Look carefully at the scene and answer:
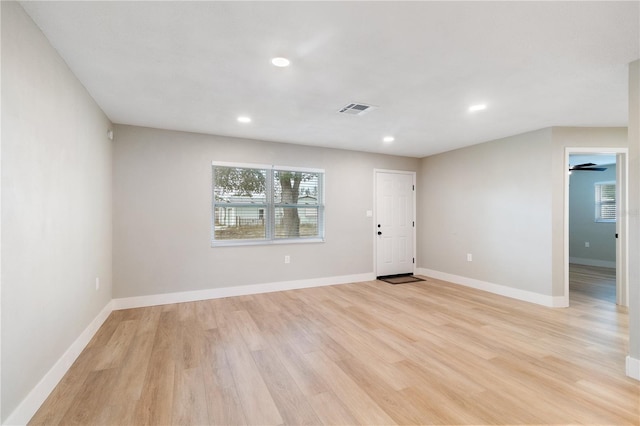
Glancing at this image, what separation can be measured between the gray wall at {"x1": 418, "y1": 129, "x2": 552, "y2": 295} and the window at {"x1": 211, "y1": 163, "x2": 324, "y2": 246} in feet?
7.66

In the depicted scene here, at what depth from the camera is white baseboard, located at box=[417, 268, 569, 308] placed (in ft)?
13.0

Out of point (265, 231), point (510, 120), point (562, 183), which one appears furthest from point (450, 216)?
point (265, 231)

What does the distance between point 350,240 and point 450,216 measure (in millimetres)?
1924

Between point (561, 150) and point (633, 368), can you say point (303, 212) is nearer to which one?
point (561, 150)

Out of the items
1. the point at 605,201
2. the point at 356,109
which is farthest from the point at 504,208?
the point at 605,201

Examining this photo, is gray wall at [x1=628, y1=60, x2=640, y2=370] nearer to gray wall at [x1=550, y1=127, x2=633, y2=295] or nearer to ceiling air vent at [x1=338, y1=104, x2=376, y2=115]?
gray wall at [x1=550, y1=127, x2=633, y2=295]

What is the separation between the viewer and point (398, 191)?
598cm

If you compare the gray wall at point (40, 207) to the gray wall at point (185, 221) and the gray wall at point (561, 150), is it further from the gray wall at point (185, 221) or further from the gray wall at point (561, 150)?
the gray wall at point (561, 150)

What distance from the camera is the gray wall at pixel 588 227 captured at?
22.9 ft

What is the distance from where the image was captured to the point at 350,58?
7.39ft

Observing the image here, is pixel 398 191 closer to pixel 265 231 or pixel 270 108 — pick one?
pixel 265 231

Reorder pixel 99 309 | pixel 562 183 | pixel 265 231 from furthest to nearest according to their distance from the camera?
pixel 265 231 → pixel 562 183 → pixel 99 309

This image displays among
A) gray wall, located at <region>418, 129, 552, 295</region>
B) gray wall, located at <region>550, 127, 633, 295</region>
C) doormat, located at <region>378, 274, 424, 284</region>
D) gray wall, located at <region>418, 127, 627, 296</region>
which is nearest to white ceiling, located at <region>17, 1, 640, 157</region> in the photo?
gray wall, located at <region>550, 127, 633, 295</region>

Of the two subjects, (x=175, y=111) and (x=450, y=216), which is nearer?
(x=175, y=111)
